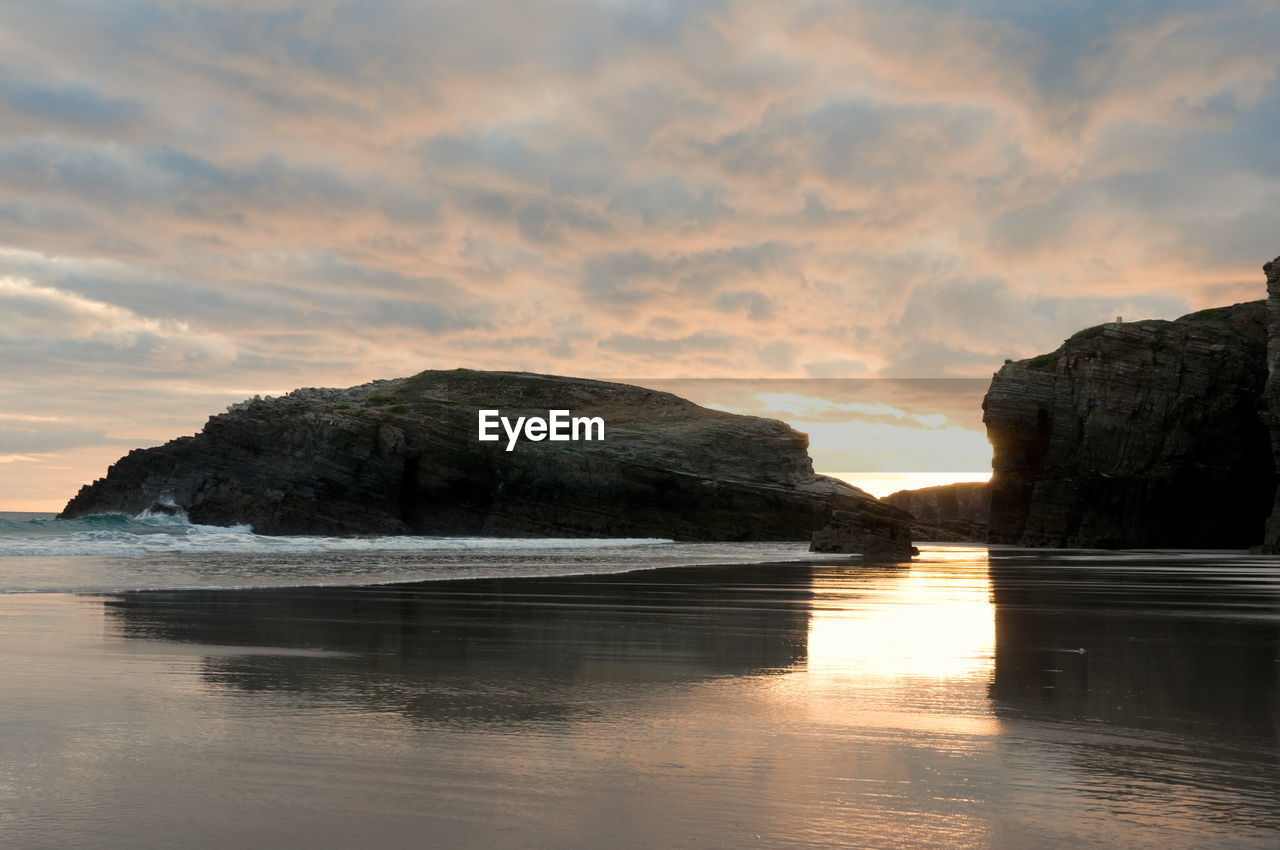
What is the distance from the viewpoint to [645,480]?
208ft

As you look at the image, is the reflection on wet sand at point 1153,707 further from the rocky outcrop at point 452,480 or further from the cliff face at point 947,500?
the cliff face at point 947,500

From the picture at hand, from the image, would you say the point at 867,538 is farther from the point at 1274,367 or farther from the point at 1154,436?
the point at 1154,436

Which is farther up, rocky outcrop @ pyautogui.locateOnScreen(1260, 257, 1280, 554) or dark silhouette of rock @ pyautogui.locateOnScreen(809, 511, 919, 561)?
rocky outcrop @ pyautogui.locateOnScreen(1260, 257, 1280, 554)

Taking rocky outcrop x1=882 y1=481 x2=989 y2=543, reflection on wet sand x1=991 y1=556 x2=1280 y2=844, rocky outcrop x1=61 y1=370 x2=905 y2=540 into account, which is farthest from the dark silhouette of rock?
rocky outcrop x1=882 y1=481 x2=989 y2=543

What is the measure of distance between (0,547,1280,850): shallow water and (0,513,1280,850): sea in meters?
0.02

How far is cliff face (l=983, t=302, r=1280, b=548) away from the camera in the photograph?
5484 cm

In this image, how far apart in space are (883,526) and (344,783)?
96.0ft

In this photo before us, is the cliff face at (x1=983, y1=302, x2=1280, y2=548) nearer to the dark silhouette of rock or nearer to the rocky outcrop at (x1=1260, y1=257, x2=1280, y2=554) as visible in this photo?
the rocky outcrop at (x1=1260, y1=257, x2=1280, y2=554)

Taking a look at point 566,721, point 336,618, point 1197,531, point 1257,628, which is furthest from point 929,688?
point 1197,531

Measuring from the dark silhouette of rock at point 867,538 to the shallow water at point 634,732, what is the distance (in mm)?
20048

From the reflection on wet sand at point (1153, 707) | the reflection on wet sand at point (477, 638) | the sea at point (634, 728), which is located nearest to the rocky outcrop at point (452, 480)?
the reflection on wet sand at point (477, 638)

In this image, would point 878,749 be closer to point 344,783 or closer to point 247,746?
point 344,783

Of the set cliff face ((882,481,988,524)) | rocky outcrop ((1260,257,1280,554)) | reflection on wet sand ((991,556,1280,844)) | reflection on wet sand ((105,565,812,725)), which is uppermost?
rocky outcrop ((1260,257,1280,554))

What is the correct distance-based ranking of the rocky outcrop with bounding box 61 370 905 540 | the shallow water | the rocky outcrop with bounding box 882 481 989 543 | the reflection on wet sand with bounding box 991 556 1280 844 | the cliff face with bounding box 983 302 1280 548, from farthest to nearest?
the rocky outcrop with bounding box 882 481 989 543
the rocky outcrop with bounding box 61 370 905 540
the cliff face with bounding box 983 302 1280 548
the reflection on wet sand with bounding box 991 556 1280 844
the shallow water
